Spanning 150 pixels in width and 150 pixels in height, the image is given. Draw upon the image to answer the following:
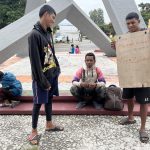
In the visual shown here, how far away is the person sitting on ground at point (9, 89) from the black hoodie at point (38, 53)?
5.73 ft

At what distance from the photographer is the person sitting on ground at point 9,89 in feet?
17.4

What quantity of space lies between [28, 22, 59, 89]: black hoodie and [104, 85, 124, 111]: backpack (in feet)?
5.31

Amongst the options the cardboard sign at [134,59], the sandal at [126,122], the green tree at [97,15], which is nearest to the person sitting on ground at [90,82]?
the sandal at [126,122]

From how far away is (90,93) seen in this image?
16.8 feet

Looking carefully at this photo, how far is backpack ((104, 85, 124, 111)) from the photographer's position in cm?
496

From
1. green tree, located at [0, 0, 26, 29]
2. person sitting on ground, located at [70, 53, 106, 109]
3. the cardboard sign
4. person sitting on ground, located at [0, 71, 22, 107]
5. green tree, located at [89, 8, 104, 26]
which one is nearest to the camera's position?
the cardboard sign

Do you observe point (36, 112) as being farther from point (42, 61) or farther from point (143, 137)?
Answer: point (143, 137)

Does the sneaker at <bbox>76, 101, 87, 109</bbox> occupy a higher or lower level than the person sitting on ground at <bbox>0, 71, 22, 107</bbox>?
lower

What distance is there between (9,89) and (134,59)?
2467 mm

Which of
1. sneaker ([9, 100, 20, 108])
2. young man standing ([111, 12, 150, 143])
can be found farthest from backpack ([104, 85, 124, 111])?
sneaker ([9, 100, 20, 108])

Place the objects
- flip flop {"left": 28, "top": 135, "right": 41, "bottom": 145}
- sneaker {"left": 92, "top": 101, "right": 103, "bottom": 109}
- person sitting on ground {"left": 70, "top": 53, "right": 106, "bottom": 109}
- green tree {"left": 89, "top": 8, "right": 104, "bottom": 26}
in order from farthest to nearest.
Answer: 1. green tree {"left": 89, "top": 8, "right": 104, "bottom": 26}
2. sneaker {"left": 92, "top": 101, "right": 103, "bottom": 109}
3. person sitting on ground {"left": 70, "top": 53, "right": 106, "bottom": 109}
4. flip flop {"left": 28, "top": 135, "right": 41, "bottom": 145}

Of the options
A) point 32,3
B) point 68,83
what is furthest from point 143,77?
point 32,3

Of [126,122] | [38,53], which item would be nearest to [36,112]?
[38,53]

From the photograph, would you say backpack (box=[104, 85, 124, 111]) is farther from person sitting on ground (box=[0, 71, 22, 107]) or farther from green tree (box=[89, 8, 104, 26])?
green tree (box=[89, 8, 104, 26])
